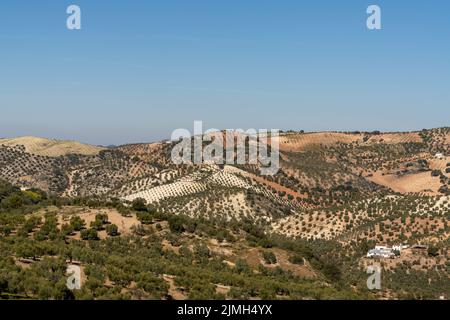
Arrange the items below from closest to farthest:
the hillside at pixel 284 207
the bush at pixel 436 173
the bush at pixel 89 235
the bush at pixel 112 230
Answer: the bush at pixel 89 235, the hillside at pixel 284 207, the bush at pixel 112 230, the bush at pixel 436 173

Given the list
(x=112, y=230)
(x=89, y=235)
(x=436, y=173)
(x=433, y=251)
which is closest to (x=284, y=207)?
(x=433, y=251)

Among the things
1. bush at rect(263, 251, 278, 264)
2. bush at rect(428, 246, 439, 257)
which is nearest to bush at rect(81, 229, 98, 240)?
bush at rect(263, 251, 278, 264)

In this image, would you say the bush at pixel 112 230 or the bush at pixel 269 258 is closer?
the bush at pixel 269 258

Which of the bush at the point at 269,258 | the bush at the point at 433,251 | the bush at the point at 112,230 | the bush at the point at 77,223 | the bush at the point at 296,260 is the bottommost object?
the bush at the point at 433,251

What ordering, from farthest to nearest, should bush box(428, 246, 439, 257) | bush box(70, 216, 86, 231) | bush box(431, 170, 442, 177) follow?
bush box(431, 170, 442, 177), bush box(428, 246, 439, 257), bush box(70, 216, 86, 231)

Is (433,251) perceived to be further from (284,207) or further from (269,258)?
(284,207)

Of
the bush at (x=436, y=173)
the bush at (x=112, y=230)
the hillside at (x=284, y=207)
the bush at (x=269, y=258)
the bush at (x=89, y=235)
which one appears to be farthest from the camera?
the bush at (x=436, y=173)

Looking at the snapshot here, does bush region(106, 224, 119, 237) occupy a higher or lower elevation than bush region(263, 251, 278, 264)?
higher

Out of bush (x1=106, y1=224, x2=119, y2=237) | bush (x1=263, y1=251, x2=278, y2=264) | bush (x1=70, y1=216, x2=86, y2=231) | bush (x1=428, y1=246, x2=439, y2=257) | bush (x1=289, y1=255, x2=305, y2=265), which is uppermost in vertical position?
bush (x1=70, y1=216, x2=86, y2=231)

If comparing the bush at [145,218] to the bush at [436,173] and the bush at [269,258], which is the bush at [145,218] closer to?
the bush at [269,258]

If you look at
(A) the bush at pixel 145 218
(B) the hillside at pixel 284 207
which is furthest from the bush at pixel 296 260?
(A) the bush at pixel 145 218

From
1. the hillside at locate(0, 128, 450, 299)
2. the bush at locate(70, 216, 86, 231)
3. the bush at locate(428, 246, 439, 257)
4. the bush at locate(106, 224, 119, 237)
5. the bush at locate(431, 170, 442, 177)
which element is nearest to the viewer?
the hillside at locate(0, 128, 450, 299)

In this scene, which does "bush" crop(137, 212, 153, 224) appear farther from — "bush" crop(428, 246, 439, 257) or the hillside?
"bush" crop(428, 246, 439, 257)
